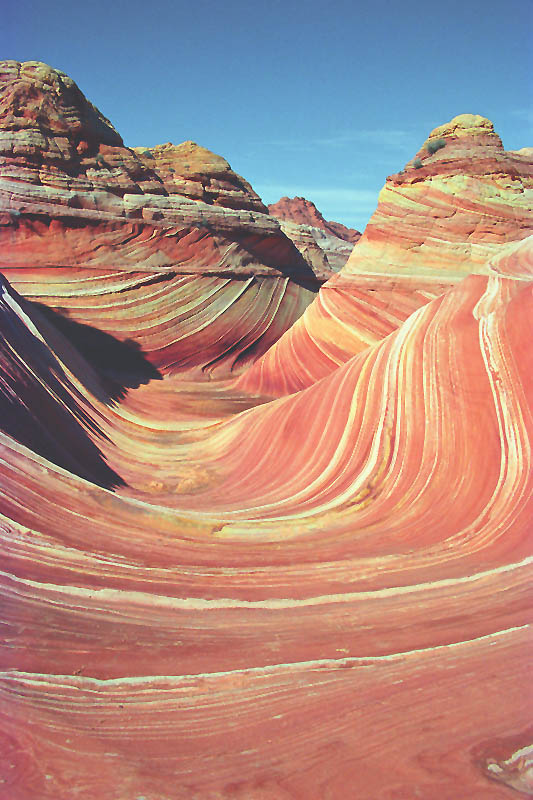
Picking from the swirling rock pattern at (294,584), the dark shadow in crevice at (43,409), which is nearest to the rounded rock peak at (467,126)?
the swirling rock pattern at (294,584)

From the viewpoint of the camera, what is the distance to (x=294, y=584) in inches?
112

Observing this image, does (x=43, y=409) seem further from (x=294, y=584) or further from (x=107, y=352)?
(x=107, y=352)

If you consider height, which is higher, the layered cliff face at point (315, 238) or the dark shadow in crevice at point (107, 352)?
the layered cliff face at point (315, 238)

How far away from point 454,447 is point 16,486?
2371mm

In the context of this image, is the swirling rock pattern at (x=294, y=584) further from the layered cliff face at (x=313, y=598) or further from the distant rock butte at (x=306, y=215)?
the distant rock butte at (x=306, y=215)

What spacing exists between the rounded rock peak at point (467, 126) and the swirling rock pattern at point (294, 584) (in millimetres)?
4880

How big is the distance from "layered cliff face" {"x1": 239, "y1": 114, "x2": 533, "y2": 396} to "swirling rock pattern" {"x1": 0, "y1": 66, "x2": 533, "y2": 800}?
2.65 metres

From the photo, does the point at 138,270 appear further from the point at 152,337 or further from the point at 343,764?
the point at 343,764

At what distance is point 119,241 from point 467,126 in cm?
562

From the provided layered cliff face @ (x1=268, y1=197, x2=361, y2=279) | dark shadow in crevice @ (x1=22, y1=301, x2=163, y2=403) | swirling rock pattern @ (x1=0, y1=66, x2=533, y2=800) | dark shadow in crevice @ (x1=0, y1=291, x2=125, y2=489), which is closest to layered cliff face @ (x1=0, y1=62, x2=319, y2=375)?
dark shadow in crevice @ (x1=22, y1=301, x2=163, y2=403)

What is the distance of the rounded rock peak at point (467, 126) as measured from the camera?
9406mm

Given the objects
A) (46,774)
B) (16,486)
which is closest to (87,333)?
(16,486)

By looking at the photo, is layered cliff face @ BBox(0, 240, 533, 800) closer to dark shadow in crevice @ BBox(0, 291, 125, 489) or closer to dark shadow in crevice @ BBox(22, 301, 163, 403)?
dark shadow in crevice @ BBox(0, 291, 125, 489)

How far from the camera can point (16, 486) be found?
298 cm
